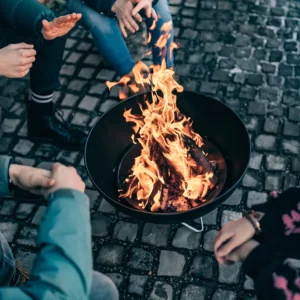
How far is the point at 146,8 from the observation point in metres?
4.09

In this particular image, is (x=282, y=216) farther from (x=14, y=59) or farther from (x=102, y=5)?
(x=102, y=5)

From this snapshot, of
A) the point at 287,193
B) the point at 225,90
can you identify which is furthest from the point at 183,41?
the point at 287,193

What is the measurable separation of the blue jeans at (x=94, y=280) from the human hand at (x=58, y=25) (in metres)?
1.78

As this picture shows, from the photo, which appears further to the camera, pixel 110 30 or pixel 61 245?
pixel 110 30

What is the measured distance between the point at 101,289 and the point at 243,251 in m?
0.95

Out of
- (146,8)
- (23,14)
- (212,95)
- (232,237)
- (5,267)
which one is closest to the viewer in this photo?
(232,237)

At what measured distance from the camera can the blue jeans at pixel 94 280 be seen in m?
2.54

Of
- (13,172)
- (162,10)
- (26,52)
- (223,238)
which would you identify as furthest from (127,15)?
(223,238)

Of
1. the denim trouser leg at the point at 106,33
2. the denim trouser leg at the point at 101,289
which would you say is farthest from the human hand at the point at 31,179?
the denim trouser leg at the point at 106,33

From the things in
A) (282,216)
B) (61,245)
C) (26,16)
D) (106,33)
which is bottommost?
(282,216)

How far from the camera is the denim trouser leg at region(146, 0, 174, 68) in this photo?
4402 mm

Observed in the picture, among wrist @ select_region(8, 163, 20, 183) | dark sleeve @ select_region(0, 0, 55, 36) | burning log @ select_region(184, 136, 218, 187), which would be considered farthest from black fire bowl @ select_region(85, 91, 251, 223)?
dark sleeve @ select_region(0, 0, 55, 36)

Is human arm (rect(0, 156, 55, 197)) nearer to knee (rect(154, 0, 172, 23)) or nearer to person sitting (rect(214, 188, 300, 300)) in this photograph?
person sitting (rect(214, 188, 300, 300))

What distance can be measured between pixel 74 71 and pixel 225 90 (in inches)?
77.5
